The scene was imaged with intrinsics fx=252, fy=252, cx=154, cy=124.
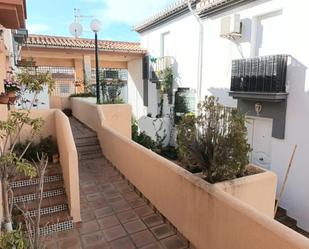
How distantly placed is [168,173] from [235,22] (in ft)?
24.0

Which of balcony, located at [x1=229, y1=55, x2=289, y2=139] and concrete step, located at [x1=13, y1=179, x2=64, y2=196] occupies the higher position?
balcony, located at [x1=229, y1=55, x2=289, y2=139]

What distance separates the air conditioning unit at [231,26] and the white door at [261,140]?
340 centimetres

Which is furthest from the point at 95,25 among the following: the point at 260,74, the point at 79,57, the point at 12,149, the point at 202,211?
Result: the point at 202,211

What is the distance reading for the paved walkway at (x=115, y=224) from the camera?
4.44 m

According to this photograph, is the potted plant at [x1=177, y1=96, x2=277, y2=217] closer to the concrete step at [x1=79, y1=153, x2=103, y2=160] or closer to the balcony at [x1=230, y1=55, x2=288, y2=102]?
the balcony at [x1=230, y1=55, x2=288, y2=102]

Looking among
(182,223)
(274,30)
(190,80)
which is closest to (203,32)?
(190,80)

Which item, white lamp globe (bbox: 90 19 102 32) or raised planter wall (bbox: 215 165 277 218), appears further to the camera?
white lamp globe (bbox: 90 19 102 32)

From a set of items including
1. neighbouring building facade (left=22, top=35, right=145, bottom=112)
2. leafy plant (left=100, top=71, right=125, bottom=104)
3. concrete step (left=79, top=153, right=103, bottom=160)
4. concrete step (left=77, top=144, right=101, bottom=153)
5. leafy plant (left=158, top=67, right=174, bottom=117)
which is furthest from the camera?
leafy plant (left=158, top=67, right=174, bottom=117)

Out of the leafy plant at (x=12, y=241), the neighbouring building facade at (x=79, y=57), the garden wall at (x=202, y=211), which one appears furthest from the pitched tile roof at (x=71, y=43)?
the leafy plant at (x=12, y=241)

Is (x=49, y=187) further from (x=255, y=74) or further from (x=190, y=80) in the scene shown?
(x=190, y=80)

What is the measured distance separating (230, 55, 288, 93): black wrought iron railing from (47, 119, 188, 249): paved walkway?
5731 millimetres

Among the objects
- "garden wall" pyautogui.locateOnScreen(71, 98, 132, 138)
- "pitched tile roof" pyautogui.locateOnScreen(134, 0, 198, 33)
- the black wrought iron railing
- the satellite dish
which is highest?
"pitched tile roof" pyautogui.locateOnScreen(134, 0, 198, 33)

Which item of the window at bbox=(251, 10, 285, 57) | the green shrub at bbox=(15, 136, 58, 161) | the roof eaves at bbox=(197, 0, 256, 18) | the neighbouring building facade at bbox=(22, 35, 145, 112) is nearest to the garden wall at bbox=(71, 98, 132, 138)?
the green shrub at bbox=(15, 136, 58, 161)

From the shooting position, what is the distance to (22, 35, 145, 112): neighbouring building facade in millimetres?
13703
